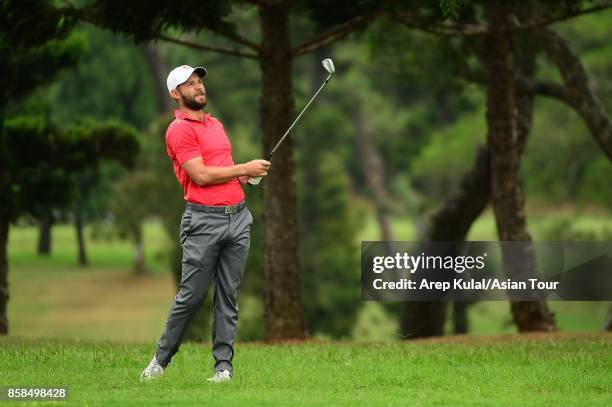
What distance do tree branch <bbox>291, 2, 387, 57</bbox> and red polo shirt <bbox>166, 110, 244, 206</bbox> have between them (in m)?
5.68

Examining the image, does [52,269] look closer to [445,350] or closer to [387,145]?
[387,145]

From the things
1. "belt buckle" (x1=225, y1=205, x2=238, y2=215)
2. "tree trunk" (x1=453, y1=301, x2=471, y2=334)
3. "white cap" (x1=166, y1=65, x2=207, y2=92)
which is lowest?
"tree trunk" (x1=453, y1=301, x2=471, y2=334)

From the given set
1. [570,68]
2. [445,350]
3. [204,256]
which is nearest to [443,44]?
[570,68]

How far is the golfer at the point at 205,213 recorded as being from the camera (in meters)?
8.53

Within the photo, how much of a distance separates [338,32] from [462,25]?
211 centimetres

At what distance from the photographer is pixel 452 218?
2053 centimetres

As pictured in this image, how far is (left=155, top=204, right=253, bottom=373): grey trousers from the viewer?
862 centimetres

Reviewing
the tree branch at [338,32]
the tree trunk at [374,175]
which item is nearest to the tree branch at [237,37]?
the tree branch at [338,32]

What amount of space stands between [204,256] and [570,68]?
11665mm

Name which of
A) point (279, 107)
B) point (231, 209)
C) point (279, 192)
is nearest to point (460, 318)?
point (279, 192)

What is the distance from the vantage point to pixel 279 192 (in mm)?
14711

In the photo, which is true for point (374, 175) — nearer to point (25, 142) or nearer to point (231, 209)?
point (25, 142)

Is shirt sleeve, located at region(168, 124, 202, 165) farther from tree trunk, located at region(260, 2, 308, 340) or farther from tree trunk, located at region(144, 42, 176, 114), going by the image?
tree trunk, located at region(144, 42, 176, 114)

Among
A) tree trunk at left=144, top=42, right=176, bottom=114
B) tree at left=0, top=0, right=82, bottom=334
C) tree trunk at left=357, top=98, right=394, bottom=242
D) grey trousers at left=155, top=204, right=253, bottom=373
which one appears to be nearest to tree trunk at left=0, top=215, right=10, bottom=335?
tree at left=0, top=0, right=82, bottom=334
